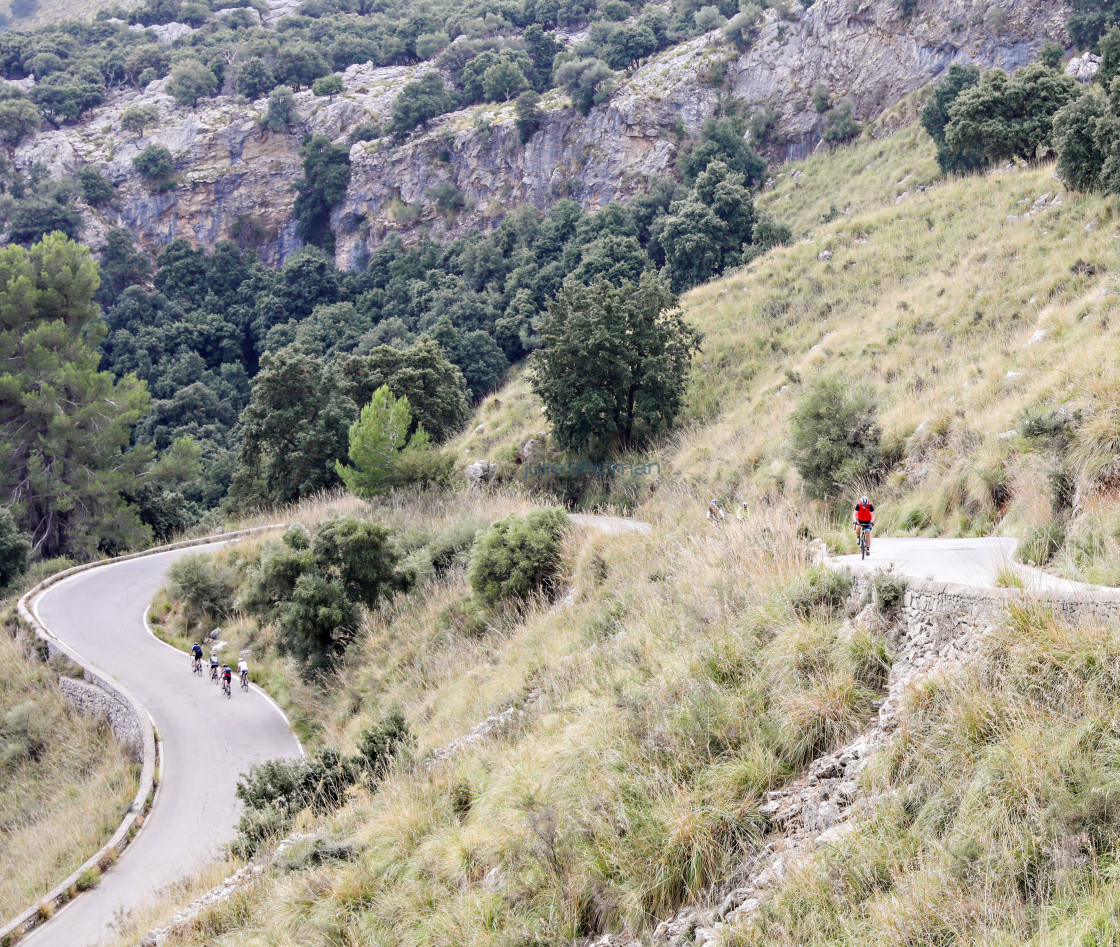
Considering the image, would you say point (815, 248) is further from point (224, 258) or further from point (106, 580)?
point (224, 258)

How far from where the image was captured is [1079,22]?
39.8m

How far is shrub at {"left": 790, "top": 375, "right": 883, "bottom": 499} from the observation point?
1159cm

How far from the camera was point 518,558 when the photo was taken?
1249 cm

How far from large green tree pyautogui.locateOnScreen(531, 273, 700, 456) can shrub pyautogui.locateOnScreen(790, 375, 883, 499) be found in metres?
10.3

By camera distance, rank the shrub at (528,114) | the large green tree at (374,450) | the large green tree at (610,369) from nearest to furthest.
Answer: the large green tree at (374,450), the large green tree at (610,369), the shrub at (528,114)

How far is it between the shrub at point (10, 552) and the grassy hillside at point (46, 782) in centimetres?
717

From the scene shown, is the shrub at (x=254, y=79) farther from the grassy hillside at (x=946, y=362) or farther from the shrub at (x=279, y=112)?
the grassy hillside at (x=946, y=362)

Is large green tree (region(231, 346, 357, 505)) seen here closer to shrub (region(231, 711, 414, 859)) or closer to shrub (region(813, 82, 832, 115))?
shrub (region(231, 711, 414, 859))

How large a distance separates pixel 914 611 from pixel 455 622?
972cm

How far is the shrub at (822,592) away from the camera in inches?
201

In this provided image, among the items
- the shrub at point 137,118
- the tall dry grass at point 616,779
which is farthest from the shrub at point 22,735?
the shrub at point 137,118

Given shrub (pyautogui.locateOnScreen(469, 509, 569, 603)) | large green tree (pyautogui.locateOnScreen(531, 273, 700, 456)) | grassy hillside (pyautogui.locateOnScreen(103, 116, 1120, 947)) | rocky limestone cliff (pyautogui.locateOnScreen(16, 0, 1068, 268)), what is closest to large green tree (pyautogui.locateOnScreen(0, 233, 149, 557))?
large green tree (pyautogui.locateOnScreen(531, 273, 700, 456))

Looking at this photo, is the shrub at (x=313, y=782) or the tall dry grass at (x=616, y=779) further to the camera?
the shrub at (x=313, y=782)

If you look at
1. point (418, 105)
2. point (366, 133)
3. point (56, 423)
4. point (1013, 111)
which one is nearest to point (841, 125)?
point (1013, 111)
